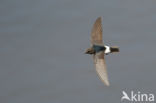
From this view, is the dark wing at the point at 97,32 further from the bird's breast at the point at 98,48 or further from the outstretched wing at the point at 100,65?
the outstretched wing at the point at 100,65

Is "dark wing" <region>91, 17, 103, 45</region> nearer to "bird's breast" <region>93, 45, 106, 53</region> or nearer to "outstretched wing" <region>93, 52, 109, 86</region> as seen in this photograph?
"bird's breast" <region>93, 45, 106, 53</region>

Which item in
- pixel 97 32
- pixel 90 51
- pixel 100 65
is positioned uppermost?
pixel 97 32

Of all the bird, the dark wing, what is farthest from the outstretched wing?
the dark wing

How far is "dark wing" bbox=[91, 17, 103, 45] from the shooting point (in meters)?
7.46

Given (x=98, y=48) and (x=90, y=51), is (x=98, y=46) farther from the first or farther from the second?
(x=90, y=51)

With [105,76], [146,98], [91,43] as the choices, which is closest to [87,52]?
[91,43]

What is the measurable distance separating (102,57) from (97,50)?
0.15 meters

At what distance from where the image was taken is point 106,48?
24.7 feet

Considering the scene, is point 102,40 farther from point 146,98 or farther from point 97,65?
point 146,98

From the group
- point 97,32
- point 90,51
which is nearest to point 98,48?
point 90,51

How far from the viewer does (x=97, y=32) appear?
24.5ft

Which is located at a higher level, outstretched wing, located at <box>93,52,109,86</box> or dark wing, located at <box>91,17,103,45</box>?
→ dark wing, located at <box>91,17,103,45</box>

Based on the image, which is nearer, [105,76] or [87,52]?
[105,76]

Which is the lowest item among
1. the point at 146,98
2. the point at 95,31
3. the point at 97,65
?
the point at 146,98
